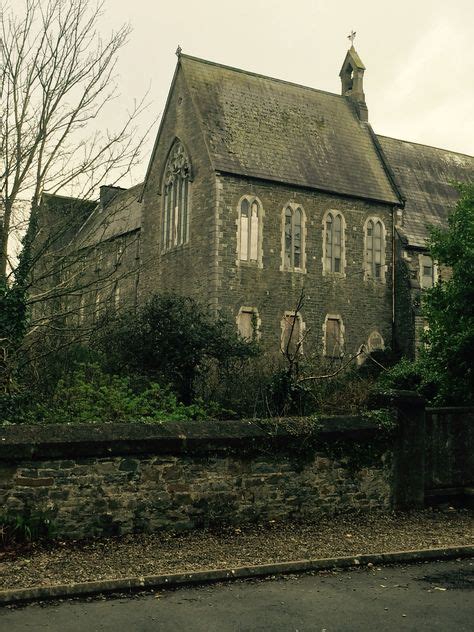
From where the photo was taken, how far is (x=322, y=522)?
9.48m

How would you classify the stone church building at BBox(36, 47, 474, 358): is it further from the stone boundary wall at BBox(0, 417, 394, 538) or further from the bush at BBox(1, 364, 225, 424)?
the stone boundary wall at BBox(0, 417, 394, 538)

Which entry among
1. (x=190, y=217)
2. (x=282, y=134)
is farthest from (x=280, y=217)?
(x=282, y=134)

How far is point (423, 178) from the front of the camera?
32469 millimetres

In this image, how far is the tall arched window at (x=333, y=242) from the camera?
2770 cm

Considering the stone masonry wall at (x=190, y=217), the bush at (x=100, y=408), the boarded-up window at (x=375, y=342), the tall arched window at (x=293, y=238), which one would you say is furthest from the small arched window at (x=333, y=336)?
the bush at (x=100, y=408)

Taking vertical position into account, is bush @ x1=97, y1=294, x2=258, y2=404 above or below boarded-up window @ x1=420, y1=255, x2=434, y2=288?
below

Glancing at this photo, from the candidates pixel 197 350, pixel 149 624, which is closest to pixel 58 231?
pixel 197 350

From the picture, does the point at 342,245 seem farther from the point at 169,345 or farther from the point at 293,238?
the point at 169,345

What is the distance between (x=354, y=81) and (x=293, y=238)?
33.6ft

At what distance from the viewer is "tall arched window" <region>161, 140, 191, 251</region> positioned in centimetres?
2762

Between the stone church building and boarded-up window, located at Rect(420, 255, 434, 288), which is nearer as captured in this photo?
the stone church building

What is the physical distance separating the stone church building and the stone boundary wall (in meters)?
14.8

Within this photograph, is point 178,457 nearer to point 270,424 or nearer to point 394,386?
point 270,424

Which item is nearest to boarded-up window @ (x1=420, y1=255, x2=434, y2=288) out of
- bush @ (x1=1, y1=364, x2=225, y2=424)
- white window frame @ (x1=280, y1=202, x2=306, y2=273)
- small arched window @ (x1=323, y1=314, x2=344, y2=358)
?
small arched window @ (x1=323, y1=314, x2=344, y2=358)
